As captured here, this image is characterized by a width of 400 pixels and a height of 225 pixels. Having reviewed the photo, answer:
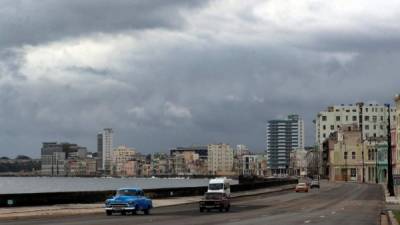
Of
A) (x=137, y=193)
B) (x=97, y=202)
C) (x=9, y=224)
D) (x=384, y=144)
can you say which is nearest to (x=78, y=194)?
(x=97, y=202)

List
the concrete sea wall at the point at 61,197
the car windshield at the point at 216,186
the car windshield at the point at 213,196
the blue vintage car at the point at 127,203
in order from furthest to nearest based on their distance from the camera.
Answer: the car windshield at the point at 216,186 < the car windshield at the point at 213,196 < the concrete sea wall at the point at 61,197 < the blue vintage car at the point at 127,203

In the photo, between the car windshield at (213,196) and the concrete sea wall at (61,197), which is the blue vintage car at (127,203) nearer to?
the car windshield at (213,196)

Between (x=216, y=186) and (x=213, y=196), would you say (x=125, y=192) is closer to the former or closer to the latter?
(x=213, y=196)

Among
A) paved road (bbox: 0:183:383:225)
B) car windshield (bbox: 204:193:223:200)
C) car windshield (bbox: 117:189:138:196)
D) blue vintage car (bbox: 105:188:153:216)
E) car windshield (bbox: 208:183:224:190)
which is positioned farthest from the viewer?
car windshield (bbox: 208:183:224:190)

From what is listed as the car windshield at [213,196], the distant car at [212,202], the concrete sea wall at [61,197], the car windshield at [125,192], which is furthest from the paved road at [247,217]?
the concrete sea wall at [61,197]

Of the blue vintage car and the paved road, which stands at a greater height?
the blue vintage car

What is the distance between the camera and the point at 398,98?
12512 centimetres

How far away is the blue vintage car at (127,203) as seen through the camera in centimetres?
4794

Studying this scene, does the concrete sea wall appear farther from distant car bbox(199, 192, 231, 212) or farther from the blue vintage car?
distant car bbox(199, 192, 231, 212)

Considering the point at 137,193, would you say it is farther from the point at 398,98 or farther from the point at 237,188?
the point at 398,98

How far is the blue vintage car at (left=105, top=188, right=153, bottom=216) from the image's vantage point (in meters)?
47.9

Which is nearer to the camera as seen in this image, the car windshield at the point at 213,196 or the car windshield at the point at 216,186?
the car windshield at the point at 213,196

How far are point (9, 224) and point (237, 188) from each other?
67.9 meters

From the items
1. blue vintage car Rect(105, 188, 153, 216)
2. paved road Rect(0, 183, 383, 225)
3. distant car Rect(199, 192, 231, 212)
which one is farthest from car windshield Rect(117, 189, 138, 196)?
distant car Rect(199, 192, 231, 212)
